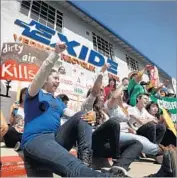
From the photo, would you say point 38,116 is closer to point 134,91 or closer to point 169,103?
point 134,91

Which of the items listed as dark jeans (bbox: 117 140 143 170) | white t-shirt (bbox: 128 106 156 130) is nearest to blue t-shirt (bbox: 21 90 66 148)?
dark jeans (bbox: 117 140 143 170)

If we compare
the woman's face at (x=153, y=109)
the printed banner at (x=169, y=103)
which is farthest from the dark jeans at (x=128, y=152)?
the printed banner at (x=169, y=103)

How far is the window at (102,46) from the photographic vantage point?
33.4 feet

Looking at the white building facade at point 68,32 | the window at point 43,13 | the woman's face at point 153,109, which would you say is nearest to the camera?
the woman's face at point 153,109

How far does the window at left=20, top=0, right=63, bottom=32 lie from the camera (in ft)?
24.0

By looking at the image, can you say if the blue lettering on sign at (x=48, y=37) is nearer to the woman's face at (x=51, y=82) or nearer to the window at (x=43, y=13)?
the window at (x=43, y=13)

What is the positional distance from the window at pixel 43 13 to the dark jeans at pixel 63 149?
229 inches

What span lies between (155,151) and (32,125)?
210cm

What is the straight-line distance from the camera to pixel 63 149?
72.9 inches

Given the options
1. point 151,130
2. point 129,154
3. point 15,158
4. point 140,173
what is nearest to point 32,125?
point 15,158

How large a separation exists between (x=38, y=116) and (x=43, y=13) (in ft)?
21.8

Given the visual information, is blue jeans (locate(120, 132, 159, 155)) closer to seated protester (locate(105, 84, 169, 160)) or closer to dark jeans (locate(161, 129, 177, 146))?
seated protester (locate(105, 84, 169, 160))

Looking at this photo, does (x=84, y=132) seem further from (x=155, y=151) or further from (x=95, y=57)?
(x=95, y=57)

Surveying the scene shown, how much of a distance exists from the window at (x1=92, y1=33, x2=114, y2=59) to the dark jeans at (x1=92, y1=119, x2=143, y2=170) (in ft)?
24.8
